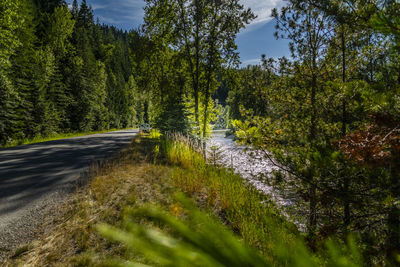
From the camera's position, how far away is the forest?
155cm

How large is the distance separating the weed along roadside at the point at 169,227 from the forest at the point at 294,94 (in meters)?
0.42

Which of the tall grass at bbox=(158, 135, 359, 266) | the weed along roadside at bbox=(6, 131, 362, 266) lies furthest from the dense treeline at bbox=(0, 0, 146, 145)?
the tall grass at bbox=(158, 135, 359, 266)

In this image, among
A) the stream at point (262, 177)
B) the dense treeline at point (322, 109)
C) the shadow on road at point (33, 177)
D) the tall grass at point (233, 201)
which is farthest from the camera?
the shadow on road at point (33, 177)

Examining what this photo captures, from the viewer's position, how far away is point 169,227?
489 mm

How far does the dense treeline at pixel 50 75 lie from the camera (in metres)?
12.8

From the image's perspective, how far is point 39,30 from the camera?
2547 centimetres

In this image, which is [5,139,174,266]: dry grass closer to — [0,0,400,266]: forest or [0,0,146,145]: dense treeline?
[0,0,400,266]: forest

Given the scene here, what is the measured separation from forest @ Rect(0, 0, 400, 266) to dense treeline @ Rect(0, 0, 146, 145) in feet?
0.45

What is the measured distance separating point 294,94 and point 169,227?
4603 mm

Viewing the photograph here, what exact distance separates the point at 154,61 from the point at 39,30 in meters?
20.7

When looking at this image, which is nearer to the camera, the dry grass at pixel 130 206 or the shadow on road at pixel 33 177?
the dry grass at pixel 130 206

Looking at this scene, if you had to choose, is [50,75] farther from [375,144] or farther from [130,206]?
[375,144]

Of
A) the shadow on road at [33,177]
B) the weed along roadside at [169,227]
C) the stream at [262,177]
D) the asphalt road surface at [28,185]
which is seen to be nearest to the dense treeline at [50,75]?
the shadow on road at [33,177]

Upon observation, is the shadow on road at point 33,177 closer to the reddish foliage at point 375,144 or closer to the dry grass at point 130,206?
the dry grass at point 130,206
